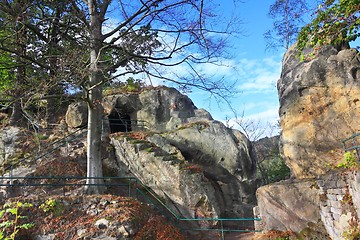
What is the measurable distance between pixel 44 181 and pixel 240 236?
7854 millimetres

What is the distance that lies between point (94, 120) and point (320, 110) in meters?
7.45

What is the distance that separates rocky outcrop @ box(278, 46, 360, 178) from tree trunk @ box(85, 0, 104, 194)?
6.41 metres

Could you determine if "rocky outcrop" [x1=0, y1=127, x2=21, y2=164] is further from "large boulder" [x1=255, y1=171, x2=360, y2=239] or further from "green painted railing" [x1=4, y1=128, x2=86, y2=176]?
"large boulder" [x1=255, y1=171, x2=360, y2=239]

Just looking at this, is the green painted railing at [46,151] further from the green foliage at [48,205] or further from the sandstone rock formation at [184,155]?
the green foliage at [48,205]

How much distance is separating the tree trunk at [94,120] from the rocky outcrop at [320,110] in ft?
21.0

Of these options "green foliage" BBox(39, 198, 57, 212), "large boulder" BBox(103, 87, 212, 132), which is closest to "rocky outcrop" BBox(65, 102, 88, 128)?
"large boulder" BBox(103, 87, 212, 132)

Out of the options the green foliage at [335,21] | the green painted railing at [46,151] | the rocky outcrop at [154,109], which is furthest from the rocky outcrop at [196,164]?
the green foliage at [335,21]

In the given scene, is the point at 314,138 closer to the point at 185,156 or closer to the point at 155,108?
the point at 185,156

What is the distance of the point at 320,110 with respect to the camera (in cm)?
834

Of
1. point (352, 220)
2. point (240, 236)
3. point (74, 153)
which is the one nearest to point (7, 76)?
point (74, 153)

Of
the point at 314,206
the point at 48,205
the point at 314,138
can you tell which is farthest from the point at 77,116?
the point at 314,206

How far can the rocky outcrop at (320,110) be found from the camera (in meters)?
7.91

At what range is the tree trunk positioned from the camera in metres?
9.18

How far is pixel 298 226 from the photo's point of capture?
24.3 ft
